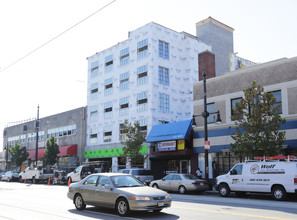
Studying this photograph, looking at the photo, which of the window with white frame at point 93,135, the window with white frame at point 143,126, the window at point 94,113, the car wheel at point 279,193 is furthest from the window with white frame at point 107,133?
the car wheel at point 279,193

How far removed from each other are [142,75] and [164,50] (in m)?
4.01

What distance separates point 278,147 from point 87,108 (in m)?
32.1

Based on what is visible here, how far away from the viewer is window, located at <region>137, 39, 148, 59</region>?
39.4 metres

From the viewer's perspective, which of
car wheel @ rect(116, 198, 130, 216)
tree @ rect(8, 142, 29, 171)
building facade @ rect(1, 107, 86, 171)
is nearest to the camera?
car wheel @ rect(116, 198, 130, 216)

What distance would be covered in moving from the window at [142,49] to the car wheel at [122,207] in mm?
29846

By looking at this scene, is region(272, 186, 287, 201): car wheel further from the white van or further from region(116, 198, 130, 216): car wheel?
region(116, 198, 130, 216): car wheel

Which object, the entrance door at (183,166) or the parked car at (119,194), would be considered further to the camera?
the entrance door at (183,166)

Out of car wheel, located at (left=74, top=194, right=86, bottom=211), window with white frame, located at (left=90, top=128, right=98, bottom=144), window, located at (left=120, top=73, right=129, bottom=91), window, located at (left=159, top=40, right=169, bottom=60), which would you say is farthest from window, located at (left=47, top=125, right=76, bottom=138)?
car wheel, located at (left=74, top=194, right=86, bottom=211)

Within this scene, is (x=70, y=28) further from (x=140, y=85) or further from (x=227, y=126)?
(x=140, y=85)

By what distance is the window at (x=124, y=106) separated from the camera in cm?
4084

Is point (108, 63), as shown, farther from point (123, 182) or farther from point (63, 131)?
point (123, 182)

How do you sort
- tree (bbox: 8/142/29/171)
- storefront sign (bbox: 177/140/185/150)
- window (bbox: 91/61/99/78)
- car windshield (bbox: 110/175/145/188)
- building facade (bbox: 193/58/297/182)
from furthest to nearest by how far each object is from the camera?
tree (bbox: 8/142/29/171), window (bbox: 91/61/99/78), storefront sign (bbox: 177/140/185/150), building facade (bbox: 193/58/297/182), car windshield (bbox: 110/175/145/188)

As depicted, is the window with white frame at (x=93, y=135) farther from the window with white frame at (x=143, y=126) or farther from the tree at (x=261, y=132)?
the tree at (x=261, y=132)

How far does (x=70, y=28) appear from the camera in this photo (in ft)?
57.0
